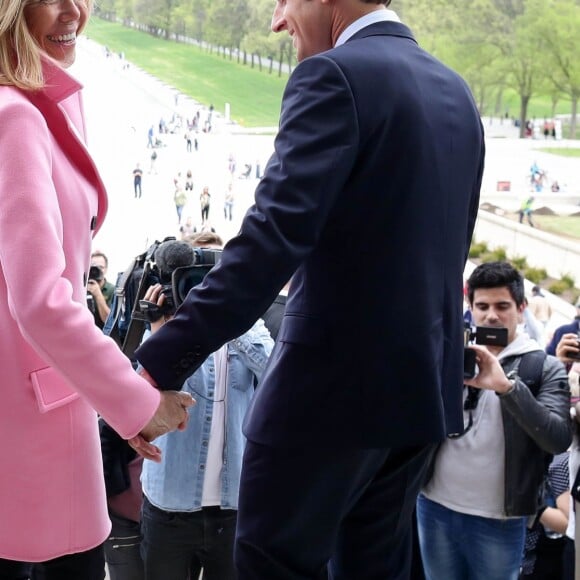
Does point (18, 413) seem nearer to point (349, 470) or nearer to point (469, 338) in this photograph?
point (349, 470)

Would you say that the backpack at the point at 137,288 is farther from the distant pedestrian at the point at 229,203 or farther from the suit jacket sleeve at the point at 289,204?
the distant pedestrian at the point at 229,203

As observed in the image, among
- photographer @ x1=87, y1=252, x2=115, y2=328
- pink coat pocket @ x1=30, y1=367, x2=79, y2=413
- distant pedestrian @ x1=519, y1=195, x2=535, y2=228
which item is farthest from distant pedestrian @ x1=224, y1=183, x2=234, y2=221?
pink coat pocket @ x1=30, y1=367, x2=79, y2=413

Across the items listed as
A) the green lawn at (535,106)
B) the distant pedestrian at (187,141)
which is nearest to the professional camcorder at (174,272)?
the distant pedestrian at (187,141)

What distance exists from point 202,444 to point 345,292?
2.80 ft

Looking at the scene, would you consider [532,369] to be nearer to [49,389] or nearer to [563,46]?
[49,389]

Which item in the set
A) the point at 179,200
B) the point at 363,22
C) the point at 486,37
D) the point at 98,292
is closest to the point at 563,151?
the point at 486,37

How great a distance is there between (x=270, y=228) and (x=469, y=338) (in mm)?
1074

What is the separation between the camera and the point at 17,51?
1047mm

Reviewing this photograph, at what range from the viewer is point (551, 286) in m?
10.9

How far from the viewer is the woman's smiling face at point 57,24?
1.08m

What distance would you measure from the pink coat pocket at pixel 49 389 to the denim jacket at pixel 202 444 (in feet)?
2.39

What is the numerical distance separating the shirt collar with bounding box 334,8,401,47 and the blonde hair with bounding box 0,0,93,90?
1.09 feet

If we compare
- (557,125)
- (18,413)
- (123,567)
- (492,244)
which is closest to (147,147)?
(492,244)

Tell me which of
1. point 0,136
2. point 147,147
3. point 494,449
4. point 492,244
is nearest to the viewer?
point 0,136
